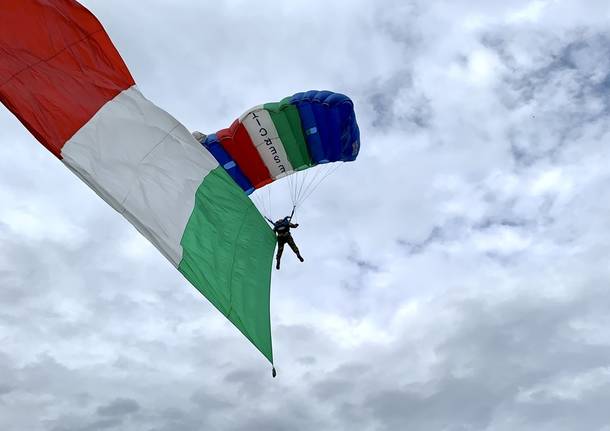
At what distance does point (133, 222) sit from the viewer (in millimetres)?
8039

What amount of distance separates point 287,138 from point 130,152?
8.86 metres

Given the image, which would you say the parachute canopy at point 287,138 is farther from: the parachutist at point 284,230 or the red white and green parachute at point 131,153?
the red white and green parachute at point 131,153

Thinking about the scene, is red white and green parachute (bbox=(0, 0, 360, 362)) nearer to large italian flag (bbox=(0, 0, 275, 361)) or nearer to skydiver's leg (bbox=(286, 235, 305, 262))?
large italian flag (bbox=(0, 0, 275, 361))

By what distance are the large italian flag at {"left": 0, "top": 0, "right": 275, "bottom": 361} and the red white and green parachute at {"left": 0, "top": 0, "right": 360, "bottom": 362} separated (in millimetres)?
16

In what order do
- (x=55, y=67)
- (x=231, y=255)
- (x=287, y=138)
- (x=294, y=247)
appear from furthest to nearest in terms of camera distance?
1. (x=294, y=247)
2. (x=287, y=138)
3. (x=231, y=255)
4. (x=55, y=67)

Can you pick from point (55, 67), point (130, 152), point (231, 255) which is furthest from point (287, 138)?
point (55, 67)

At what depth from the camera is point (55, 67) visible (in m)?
8.62

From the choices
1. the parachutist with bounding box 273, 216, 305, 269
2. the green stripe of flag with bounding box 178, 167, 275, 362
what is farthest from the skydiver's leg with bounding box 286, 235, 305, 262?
the green stripe of flag with bounding box 178, 167, 275, 362

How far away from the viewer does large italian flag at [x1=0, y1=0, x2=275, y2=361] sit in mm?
8125

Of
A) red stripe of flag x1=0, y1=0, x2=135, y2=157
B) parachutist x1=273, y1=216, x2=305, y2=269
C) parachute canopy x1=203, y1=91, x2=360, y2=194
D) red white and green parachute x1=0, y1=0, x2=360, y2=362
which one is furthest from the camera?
parachutist x1=273, y1=216, x2=305, y2=269

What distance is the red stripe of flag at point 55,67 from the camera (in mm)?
7996

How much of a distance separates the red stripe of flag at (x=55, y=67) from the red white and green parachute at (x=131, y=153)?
0.05 feet

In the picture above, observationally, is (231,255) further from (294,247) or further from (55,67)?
(294,247)

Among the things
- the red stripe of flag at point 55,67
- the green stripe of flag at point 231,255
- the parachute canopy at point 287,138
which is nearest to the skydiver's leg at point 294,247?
the parachute canopy at point 287,138
